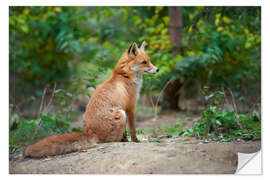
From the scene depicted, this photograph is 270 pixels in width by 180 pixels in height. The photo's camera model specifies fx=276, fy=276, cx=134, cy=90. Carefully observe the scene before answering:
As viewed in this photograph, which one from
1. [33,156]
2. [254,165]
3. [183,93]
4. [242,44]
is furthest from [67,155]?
[242,44]

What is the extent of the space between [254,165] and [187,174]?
1128mm

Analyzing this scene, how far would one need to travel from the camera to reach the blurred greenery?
600cm

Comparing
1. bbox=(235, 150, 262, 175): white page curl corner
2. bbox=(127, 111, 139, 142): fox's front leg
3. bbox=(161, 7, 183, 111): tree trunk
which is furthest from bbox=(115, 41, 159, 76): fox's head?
bbox=(161, 7, 183, 111): tree trunk

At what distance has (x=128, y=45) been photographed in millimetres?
5969

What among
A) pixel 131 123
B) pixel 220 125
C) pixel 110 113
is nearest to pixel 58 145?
pixel 110 113

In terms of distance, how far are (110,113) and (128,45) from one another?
2211 millimetres

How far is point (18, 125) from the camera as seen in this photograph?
506 cm

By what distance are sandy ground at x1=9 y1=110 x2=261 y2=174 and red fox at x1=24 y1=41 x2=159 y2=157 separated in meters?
0.14

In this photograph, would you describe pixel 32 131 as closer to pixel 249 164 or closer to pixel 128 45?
pixel 128 45

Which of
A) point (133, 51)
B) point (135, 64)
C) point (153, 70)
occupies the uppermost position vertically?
point (133, 51)

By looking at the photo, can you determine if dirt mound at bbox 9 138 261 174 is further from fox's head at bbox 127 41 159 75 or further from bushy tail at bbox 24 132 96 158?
fox's head at bbox 127 41 159 75

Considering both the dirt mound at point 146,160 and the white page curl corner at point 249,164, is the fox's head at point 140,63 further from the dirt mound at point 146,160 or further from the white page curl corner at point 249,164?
the white page curl corner at point 249,164

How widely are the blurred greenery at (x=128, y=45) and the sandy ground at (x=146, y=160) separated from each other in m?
1.48
